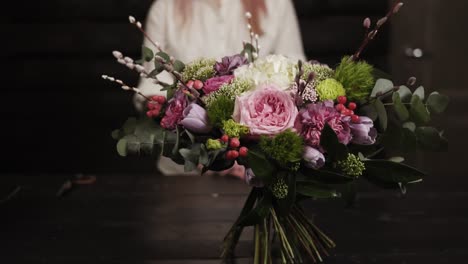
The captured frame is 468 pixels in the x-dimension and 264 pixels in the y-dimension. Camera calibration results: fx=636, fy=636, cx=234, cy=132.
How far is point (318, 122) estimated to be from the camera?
0.94 meters

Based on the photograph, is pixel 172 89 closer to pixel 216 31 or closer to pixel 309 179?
pixel 309 179

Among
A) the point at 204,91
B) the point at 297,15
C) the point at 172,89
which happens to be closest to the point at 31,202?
the point at 172,89

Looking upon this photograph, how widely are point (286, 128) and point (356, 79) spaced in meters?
0.15

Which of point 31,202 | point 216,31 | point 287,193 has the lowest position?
point 31,202

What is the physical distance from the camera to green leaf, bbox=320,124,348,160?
923mm

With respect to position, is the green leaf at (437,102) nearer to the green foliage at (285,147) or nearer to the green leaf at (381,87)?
the green leaf at (381,87)

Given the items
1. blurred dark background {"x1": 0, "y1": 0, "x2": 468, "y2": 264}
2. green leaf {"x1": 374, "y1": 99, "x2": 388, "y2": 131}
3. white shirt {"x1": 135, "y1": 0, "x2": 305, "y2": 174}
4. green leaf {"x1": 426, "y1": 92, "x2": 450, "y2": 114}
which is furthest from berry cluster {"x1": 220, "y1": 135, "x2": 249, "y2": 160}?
white shirt {"x1": 135, "y1": 0, "x2": 305, "y2": 174}

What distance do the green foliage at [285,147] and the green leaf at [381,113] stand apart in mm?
149

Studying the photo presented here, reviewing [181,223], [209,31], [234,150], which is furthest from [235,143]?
[209,31]

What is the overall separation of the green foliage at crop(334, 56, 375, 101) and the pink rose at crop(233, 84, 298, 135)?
11 cm

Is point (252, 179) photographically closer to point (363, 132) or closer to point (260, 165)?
point (260, 165)

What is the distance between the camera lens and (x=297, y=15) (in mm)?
2508

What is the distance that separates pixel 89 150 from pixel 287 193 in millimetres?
1787

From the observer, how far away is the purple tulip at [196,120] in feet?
3.21
